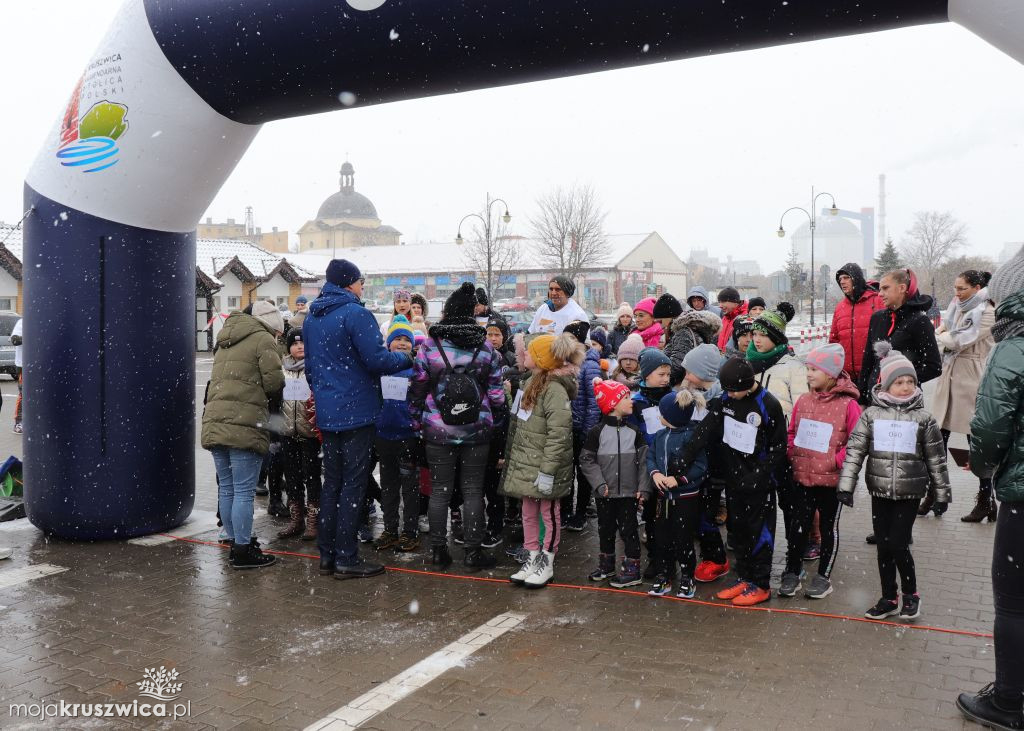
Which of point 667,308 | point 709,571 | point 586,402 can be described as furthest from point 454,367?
point 667,308

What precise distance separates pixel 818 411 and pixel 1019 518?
168 centimetres

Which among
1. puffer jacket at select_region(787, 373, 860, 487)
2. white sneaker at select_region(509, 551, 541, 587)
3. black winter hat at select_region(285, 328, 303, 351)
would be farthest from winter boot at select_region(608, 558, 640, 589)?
black winter hat at select_region(285, 328, 303, 351)

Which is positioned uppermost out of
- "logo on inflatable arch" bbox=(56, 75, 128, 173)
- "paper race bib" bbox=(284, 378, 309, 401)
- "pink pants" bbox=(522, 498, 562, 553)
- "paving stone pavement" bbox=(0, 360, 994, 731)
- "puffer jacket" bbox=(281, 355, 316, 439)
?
"logo on inflatable arch" bbox=(56, 75, 128, 173)

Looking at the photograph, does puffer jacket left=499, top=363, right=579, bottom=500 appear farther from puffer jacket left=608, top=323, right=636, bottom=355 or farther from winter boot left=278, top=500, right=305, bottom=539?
puffer jacket left=608, top=323, right=636, bottom=355

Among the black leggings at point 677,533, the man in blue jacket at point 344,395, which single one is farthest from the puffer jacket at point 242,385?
the black leggings at point 677,533

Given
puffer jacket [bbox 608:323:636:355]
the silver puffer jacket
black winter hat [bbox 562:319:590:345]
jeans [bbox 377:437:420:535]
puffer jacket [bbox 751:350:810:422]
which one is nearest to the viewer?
the silver puffer jacket

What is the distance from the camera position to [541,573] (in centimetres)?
551

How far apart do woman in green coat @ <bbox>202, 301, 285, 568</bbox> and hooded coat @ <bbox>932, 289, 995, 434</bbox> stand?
17.5 feet

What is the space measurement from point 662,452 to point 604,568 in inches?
36.7

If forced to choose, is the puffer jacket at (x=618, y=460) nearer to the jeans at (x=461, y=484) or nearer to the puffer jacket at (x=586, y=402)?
the puffer jacket at (x=586, y=402)

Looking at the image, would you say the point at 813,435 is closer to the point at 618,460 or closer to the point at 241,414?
the point at 618,460

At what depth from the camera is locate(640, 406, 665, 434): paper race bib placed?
5.38 metres

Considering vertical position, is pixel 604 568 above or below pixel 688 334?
below

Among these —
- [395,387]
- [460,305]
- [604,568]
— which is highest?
[460,305]
